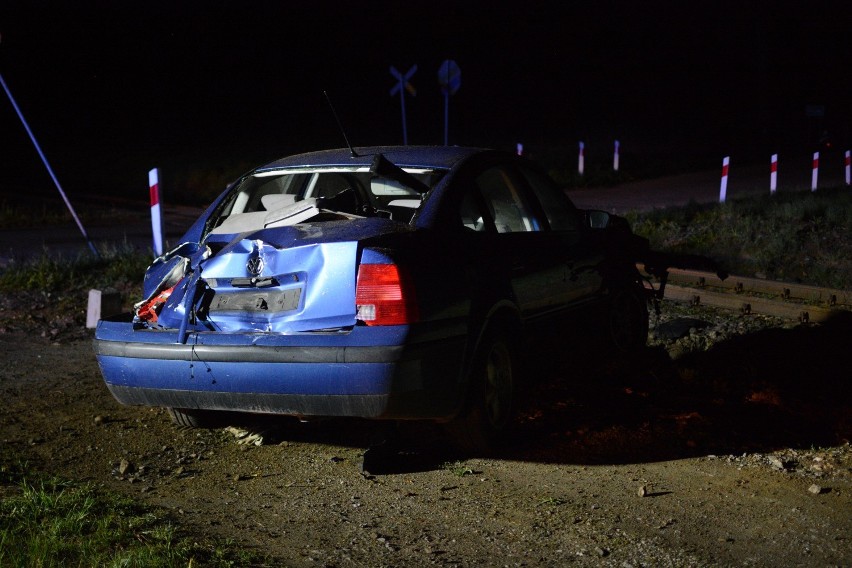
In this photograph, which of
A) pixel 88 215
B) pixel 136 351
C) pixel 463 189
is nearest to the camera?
pixel 136 351

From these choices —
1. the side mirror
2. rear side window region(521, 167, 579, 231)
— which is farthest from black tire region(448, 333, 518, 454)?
the side mirror

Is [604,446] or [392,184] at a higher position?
[392,184]

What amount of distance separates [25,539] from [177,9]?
70400 mm

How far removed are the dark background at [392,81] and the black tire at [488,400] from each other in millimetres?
21509

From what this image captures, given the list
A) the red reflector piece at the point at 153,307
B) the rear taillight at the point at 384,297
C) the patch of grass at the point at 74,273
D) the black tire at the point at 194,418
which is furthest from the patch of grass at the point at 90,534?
the patch of grass at the point at 74,273

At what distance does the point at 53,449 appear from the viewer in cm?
585

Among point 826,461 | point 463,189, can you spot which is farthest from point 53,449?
point 826,461

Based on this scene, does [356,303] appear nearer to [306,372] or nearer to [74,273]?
[306,372]

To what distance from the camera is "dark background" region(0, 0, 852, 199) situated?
3762cm

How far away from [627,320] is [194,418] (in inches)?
124

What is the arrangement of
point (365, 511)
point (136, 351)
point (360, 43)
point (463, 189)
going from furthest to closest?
1. point (360, 43)
2. point (463, 189)
3. point (136, 351)
4. point (365, 511)

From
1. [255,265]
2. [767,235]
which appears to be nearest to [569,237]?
[255,265]

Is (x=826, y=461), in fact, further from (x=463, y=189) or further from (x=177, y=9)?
(x=177, y=9)

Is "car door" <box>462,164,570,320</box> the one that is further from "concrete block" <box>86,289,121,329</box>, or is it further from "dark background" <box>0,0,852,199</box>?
"dark background" <box>0,0,852,199</box>
